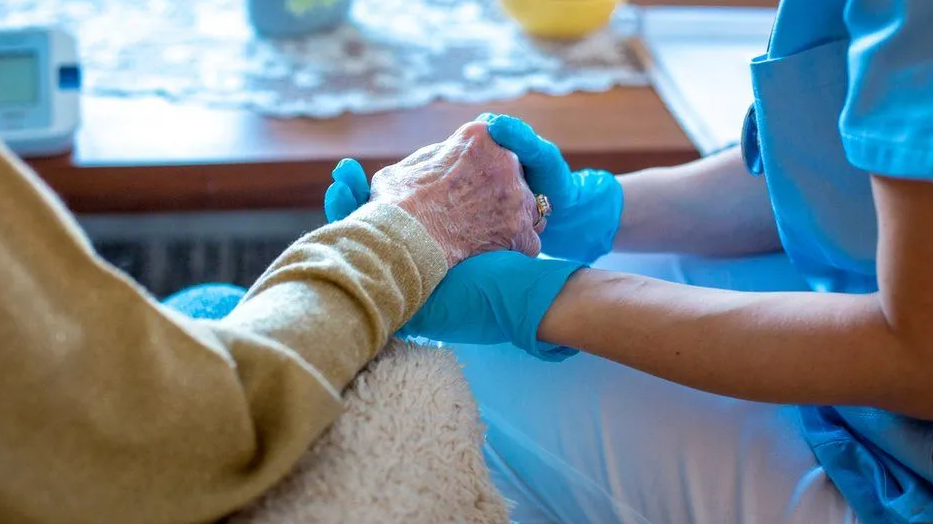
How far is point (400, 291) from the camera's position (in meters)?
0.65

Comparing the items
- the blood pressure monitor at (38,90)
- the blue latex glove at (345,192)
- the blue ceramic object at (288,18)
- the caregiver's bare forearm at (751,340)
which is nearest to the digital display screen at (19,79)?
the blood pressure monitor at (38,90)

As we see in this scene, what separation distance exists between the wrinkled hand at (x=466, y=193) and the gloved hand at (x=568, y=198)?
24 mm

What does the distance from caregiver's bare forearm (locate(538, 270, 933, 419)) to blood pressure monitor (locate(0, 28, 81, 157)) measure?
0.78 m

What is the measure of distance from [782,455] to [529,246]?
11.0 inches

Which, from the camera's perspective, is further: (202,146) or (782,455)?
(202,146)

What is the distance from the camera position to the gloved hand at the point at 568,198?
2.72 feet

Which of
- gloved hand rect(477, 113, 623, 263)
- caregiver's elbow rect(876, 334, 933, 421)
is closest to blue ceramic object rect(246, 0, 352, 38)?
gloved hand rect(477, 113, 623, 263)

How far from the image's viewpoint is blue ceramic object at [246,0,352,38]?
54.3 inches

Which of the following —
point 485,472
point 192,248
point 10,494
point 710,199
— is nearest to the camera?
point 10,494

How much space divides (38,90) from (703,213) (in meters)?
0.88

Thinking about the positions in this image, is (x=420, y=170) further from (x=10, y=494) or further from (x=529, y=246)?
(x=10, y=494)

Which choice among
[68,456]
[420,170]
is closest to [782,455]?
[420,170]

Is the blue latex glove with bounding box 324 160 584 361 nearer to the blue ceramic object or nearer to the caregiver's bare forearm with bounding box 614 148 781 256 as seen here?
the caregiver's bare forearm with bounding box 614 148 781 256

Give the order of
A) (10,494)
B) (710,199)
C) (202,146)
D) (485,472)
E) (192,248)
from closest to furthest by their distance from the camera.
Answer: (10,494), (485,472), (710,199), (202,146), (192,248)
